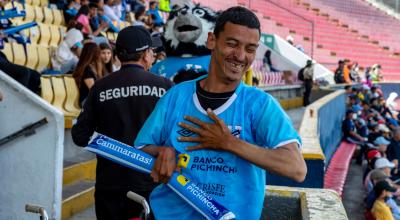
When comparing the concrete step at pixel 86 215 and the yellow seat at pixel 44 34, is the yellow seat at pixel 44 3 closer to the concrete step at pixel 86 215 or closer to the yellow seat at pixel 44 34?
the yellow seat at pixel 44 34

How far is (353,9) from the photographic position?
2880 centimetres

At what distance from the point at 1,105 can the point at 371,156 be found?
260 inches

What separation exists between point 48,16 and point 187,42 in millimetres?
6817

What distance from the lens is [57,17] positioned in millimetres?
10273

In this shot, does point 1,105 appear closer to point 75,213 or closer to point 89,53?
point 75,213

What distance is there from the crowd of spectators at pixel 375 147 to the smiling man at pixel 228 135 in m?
5.04

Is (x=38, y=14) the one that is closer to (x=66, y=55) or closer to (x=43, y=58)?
(x=43, y=58)

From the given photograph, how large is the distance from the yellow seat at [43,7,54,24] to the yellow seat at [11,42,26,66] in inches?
83.0

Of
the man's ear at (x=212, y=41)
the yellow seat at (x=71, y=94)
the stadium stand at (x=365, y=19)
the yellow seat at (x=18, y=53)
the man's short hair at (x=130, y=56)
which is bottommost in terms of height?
the stadium stand at (x=365, y=19)

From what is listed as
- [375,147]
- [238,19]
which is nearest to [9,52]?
[238,19]

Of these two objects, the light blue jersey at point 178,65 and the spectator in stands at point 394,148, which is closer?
the light blue jersey at point 178,65

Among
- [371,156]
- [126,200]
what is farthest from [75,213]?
[371,156]

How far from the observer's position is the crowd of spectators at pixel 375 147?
22.0ft

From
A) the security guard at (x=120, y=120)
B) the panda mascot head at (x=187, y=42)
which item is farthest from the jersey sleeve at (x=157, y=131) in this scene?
the panda mascot head at (x=187, y=42)
